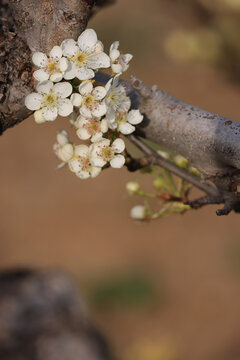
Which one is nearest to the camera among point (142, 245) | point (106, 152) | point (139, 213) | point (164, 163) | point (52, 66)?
point (52, 66)

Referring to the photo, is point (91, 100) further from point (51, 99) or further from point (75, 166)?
point (75, 166)

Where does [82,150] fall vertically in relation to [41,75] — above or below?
below

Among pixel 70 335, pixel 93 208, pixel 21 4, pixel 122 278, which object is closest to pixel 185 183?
pixel 21 4

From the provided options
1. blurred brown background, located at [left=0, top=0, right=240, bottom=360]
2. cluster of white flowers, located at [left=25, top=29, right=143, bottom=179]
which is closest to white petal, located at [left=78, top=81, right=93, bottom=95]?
cluster of white flowers, located at [left=25, top=29, right=143, bottom=179]

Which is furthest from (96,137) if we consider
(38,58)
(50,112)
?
(38,58)

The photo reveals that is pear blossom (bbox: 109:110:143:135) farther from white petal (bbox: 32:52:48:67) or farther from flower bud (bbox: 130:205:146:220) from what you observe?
flower bud (bbox: 130:205:146:220)
